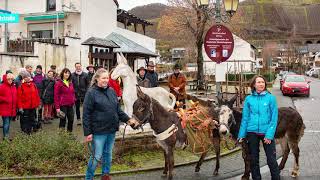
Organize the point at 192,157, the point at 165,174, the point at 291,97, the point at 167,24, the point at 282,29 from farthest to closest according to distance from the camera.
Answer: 1. the point at 282,29
2. the point at 167,24
3. the point at 291,97
4. the point at 192,157
5. the point at 165,174

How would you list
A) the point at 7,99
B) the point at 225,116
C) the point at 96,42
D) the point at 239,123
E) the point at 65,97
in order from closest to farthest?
the point at 225,116, the point at 239,123, the point at 7,99, the point at 65,97, the point at 96,42

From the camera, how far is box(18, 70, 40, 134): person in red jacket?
11.9 meters

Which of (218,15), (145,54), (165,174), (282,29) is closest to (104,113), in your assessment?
(165,174)

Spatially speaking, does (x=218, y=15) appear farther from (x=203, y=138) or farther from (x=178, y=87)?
(x=203, y=138)

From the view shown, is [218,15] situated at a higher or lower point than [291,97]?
higher

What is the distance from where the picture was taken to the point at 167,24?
35.0 meters

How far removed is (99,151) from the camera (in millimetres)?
7430

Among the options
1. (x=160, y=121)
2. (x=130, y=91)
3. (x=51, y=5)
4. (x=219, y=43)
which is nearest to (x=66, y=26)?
(x=51, y=5)

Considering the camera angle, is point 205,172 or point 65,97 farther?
point 65,97

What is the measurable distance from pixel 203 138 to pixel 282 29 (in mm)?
168008

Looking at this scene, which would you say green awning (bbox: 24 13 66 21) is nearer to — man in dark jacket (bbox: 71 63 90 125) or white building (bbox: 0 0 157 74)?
white building (bbox: 0 0 157 74)

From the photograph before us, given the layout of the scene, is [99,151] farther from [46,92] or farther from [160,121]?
[46,92]

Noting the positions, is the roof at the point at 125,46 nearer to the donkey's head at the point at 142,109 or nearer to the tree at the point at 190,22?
the tree at the point at 190,22

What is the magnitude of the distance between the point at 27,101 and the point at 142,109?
5138 millimetres
